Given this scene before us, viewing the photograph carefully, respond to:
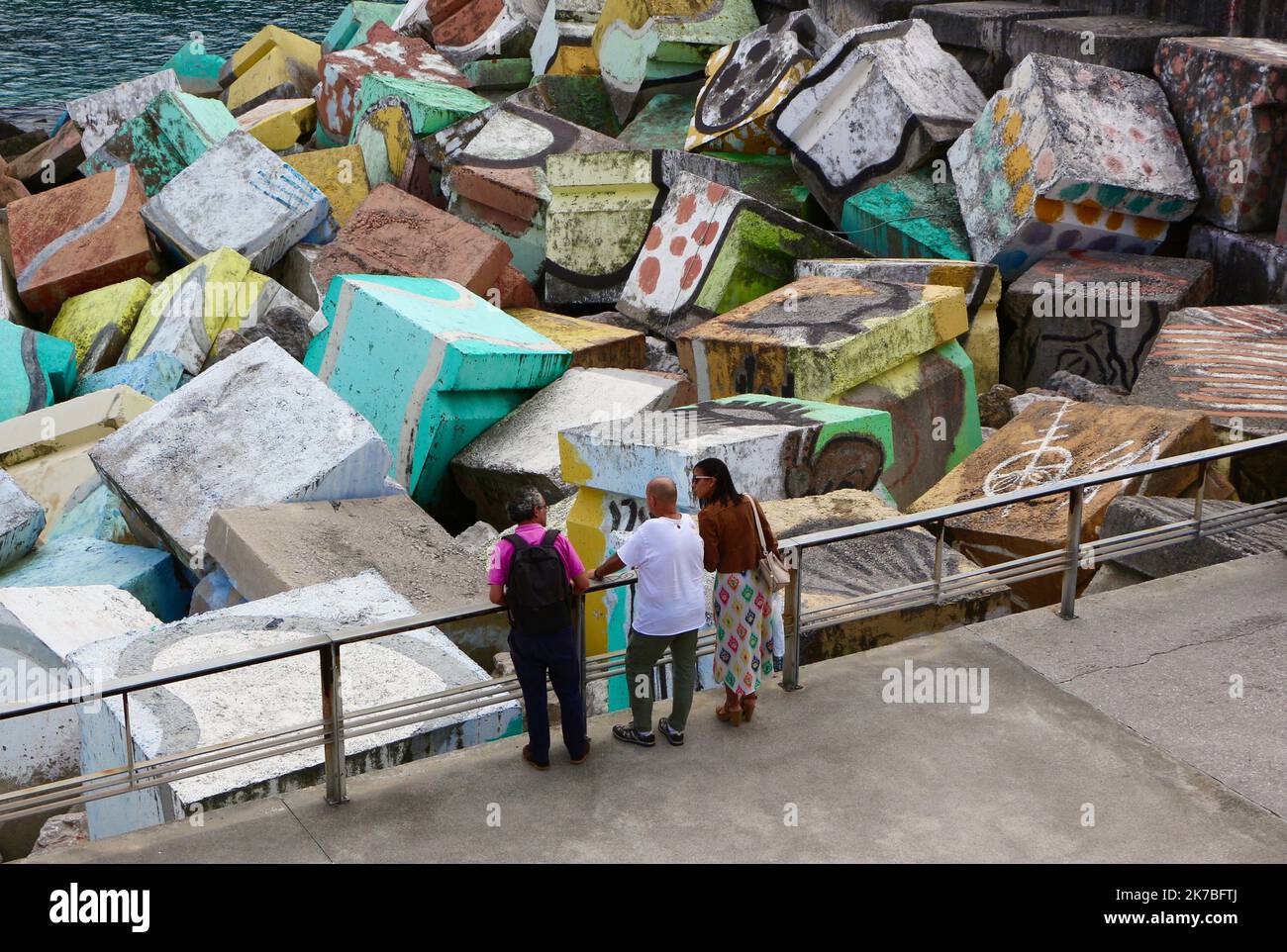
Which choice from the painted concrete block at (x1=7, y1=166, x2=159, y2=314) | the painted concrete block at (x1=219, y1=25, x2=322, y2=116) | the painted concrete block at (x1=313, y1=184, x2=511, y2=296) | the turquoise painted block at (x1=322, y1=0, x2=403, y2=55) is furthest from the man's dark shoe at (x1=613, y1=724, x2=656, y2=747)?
the turquoise painted block at (x1=322, y1=0, x2=403, y2=55)

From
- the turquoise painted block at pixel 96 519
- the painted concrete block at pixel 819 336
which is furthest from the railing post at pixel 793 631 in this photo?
the turquoise painted block at pixel 96 519

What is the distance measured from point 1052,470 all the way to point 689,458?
5.70 feet

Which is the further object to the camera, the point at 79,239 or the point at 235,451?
the point at 79,239

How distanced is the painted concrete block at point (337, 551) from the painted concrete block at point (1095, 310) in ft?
13.6

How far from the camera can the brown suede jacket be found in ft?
13.3

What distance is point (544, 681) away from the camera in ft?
12.7

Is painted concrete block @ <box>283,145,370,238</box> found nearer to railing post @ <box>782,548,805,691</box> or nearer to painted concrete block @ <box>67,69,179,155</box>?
painted concrete block @ <box>67,69,179,155</box>

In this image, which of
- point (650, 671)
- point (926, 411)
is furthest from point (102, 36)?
point (650, 671)

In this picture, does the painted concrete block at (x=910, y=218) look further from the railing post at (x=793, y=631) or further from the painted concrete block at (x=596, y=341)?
the railing post at (x=793, y=631)

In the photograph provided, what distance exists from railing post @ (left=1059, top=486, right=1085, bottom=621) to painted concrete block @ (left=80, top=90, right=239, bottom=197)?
9359mm

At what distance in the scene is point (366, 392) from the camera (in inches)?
305

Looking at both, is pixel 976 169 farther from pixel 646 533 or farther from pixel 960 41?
pixel 646 533

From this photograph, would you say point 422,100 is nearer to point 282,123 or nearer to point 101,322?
point 282,123

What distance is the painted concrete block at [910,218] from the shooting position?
30.7 feet
